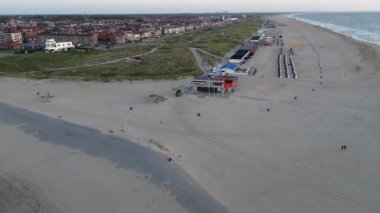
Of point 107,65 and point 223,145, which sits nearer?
point 223,145

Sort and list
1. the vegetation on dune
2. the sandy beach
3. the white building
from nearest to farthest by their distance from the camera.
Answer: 1. the sandy beach
2. the vegetation on dune
3. the white building

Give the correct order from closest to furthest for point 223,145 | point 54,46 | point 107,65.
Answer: point 223,145 → point 107,65 → point 54,46

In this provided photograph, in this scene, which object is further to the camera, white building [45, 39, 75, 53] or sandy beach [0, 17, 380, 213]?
white building [45, 39, 75, 53]

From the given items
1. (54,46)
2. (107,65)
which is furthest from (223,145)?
(54,46)

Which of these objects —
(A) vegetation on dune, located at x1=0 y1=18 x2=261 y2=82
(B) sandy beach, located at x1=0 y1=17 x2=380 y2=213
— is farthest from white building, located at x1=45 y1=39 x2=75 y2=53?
(B) sandy beach, located at x1=0 y1=17 x2=380 y2=213

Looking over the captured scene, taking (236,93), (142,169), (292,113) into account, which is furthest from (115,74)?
(142,169)

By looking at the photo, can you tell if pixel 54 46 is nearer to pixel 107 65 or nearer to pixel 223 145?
pixel 107 65

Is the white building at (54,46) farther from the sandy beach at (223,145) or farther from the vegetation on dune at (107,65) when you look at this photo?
the sandy beach at (223,145)

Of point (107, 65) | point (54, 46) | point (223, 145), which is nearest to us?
point (223, 145)

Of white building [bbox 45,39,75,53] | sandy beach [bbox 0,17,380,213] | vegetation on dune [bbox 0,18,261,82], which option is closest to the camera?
sandy beach [bbox 0,17,380,213]

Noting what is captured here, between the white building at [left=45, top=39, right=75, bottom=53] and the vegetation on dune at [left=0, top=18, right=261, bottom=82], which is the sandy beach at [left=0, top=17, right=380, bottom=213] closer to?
the vegetation on dune at [left=0, top=18, right=261, bottom=82]
